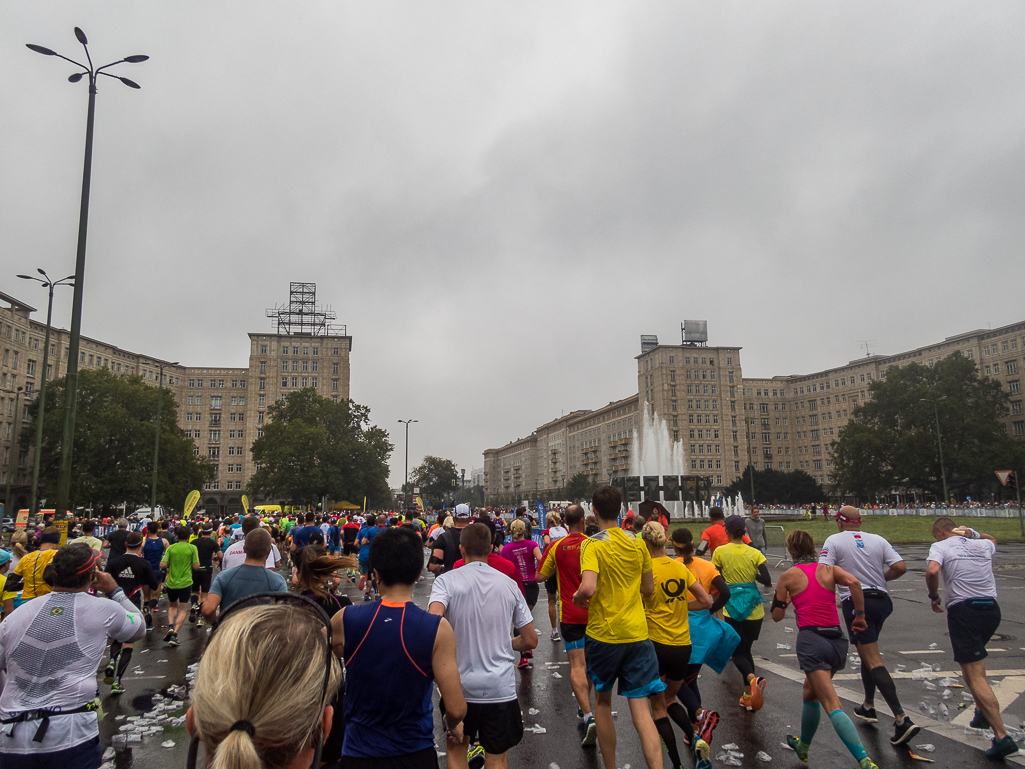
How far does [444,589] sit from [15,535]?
7.98 meters

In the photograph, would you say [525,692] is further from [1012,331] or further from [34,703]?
[1012,331]

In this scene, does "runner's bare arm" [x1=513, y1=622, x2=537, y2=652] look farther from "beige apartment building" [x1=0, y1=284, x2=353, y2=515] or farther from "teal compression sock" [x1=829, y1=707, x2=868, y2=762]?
"beige apartment building" [x1=0, y1=284, x2=353, y2=515]

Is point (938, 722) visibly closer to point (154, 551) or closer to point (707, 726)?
point (707, 726)

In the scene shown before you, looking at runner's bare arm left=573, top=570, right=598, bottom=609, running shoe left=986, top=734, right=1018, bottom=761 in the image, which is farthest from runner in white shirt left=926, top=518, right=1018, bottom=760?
runner's bare arm left=573, top=570, right=598, bottom=609

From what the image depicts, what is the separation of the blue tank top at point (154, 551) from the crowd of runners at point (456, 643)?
4.35 metres

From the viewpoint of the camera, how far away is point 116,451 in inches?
2400

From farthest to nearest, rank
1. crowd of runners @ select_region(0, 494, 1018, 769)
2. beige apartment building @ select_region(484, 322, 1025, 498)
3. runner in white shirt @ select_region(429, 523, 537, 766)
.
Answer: beige apartment building @ select_region(484, 322, 1025, 498), runner in white shirt @ select_region(429, 523, 537, 766), crowd of runners @ select_region(0, 494, 1018, 769)

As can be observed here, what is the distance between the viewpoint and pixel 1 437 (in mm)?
71188

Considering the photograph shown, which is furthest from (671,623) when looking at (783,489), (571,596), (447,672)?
(783,489)

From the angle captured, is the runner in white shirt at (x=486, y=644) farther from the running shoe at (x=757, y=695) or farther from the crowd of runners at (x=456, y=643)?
the running shoe at (x=757, y=695)

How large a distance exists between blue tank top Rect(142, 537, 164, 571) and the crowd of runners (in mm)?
4349

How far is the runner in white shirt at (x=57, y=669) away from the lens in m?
3.44

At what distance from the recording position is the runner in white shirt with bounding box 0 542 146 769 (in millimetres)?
3439

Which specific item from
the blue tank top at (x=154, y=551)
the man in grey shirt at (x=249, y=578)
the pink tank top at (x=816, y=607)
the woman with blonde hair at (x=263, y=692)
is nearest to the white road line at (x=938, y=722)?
the pink tank top at (x=816, y=607)
